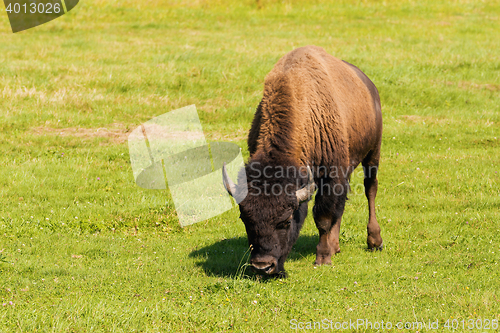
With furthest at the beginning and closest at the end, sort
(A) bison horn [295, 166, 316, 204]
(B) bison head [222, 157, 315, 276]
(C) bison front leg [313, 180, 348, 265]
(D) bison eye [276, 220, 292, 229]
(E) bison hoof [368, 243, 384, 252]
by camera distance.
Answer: (E) bison hoof [368, 243, 384, 252], (C) bison front leg [313, 180, 348, 265], (A) bison horn [295, 166, 316, 204], (D) bison eye [276, 220, 292, 229], (B) bison head [222, 157, 315, 276]

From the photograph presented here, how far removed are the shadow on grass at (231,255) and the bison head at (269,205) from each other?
58cm

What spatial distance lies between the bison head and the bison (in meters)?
0.01

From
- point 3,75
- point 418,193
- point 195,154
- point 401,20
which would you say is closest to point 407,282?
point 418,193

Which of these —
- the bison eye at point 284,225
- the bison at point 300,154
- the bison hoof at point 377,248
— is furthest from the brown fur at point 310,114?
the bison hoof at point 377,248

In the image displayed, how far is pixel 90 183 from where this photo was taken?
10.8 m

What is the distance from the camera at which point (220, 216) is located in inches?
384

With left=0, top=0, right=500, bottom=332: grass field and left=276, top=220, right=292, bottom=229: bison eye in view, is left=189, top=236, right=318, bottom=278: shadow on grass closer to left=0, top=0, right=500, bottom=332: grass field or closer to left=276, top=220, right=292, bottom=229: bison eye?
left=0, top=0, right=500, bottom=332: grass field

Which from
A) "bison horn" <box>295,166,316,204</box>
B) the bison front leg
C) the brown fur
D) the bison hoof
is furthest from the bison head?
the bison hoof

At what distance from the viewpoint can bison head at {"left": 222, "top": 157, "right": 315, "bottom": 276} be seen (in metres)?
6.16

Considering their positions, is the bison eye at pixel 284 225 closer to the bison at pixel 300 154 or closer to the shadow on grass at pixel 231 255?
the bison at pixel 300 154

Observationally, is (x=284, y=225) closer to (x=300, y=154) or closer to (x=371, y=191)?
(x=300, y=154)

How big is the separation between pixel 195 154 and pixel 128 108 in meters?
4.32

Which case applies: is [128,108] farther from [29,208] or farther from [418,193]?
[418,193]

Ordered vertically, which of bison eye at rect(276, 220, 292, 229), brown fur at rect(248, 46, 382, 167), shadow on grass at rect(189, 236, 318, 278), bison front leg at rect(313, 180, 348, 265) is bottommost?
shadow on grass at rect(189, 236, 318, 278)
